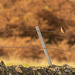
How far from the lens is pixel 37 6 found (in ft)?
33.7

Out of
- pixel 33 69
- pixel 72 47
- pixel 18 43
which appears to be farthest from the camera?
pixel 72 47

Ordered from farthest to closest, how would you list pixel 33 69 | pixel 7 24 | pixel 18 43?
pixel 7 24 → pixel 18 43 → pixel 33 69

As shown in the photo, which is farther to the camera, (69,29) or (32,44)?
(69,29)

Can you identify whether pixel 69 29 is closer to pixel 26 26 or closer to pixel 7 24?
pixel 26 26

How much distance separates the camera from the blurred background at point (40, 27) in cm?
859

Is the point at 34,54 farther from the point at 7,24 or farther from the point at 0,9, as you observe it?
the point at 0,9

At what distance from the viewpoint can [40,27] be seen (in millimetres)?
9547

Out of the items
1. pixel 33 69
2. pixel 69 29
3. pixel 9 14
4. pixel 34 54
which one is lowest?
pixel 33 69

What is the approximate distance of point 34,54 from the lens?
8.78 metres

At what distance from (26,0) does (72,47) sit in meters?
3.51

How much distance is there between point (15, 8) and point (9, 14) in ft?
1.78

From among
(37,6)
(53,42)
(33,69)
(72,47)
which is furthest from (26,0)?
(33,69)

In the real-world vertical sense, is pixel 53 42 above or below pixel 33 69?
above

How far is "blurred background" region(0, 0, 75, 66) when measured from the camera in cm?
859
